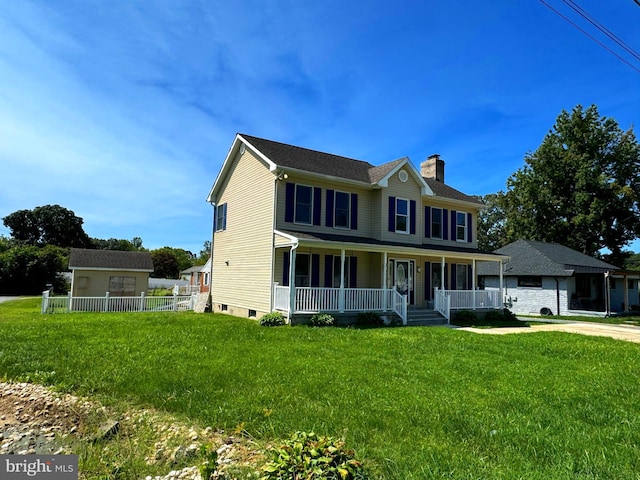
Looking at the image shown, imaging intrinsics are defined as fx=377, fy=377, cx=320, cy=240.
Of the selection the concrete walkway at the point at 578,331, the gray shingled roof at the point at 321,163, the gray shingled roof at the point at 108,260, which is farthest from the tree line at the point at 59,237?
the concrete walkway at the point at 578,331

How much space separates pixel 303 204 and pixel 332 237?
1.81 m

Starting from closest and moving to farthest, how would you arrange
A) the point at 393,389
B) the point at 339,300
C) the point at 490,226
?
1. the point at 393,389
2. the point at 339,300
3. the point at 490,226

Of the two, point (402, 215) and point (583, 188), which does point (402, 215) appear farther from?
point (583, 188)

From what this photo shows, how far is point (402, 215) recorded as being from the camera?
16.9m

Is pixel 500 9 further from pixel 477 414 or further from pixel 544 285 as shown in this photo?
pixel 544 285

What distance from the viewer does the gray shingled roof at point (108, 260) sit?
2312cm

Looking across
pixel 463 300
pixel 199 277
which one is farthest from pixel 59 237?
pixel 463 300

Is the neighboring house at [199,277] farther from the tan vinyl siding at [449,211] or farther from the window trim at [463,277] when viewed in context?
the window trim at [463,277]

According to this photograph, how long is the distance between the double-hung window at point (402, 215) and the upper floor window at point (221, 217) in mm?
8263

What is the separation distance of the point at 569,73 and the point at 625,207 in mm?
27799

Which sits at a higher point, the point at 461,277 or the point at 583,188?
the point at 583,188

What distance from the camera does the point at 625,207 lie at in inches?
1268

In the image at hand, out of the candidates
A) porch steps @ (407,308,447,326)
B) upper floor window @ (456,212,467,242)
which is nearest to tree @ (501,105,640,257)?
upper floor window @ (456,212,467,242)

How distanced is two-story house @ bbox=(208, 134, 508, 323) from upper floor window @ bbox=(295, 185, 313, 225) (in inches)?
1.6
